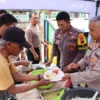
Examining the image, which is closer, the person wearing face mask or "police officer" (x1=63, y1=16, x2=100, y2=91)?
"police officer" (x1=63, y1=16, x2=100, y2=91)

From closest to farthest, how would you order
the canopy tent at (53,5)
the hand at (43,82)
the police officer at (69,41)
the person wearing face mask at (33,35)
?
1. the hand at (43,82)
2. the canopy tent at (53,5)
3. the police officer at (69,41)
4. the person wearing face mask at (33,35)

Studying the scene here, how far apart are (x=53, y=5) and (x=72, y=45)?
2.28ft

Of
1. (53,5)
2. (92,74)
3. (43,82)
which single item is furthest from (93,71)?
(53,5)

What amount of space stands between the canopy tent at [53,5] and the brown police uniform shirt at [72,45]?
0.36 meters

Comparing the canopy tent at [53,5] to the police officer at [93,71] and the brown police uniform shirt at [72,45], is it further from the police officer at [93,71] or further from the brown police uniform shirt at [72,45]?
the police officer at [93,71]

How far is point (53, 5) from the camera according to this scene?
272 cm

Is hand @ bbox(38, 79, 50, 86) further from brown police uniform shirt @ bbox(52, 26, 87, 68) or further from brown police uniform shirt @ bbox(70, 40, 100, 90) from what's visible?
brown police uniform shirt @ bbox(52, 26, 87, 68)

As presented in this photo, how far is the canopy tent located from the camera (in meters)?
2.50

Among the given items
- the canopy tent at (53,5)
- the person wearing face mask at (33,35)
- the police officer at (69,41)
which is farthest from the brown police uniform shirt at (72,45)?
the person wearing face mask at (33,35)

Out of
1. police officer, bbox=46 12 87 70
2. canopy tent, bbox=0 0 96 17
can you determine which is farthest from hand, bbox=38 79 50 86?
canopy tent, bbox=0 0 96 17

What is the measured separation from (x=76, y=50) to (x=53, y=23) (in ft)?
7.70

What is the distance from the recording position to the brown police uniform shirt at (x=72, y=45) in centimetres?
270

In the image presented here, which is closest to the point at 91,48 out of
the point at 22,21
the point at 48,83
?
the point at 48,83

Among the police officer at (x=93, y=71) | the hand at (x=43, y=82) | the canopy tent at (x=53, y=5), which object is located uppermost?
the canopy tent at (x=53, y=5)
